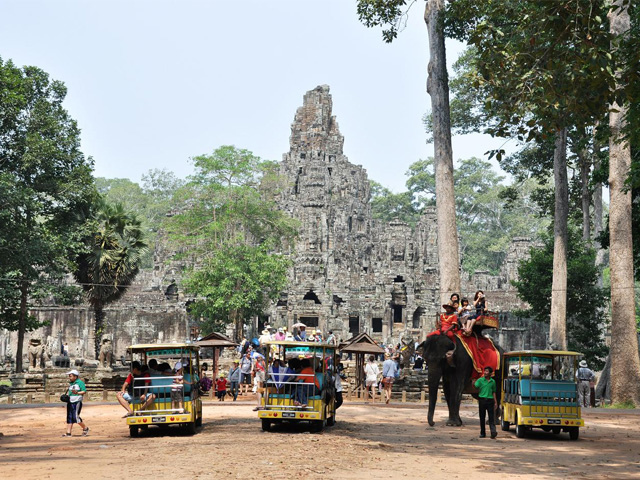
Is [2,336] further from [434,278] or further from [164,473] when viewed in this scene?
[164,473]

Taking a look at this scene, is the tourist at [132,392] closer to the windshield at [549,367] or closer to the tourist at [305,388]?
the tourist at [305,388]

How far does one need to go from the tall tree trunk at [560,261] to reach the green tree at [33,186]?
1680 centimetres

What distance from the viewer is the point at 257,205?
46969mm

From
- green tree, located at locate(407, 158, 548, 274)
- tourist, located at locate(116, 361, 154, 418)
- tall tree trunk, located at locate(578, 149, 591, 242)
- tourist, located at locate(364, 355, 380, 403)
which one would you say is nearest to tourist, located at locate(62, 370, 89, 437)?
tourist, located at locate(116, 361, 154, 418)

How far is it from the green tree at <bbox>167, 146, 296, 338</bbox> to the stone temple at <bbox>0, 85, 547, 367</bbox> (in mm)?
2903

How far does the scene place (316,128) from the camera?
67625 mm

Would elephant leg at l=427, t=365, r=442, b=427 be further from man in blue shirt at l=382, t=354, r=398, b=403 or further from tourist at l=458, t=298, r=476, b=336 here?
man in blue shirt at l=382, t=354, r=398, b=403

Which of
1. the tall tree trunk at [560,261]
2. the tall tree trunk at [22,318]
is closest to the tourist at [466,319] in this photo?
the tall tree trunk at [560,261]

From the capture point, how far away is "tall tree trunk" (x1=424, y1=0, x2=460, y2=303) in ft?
74.2

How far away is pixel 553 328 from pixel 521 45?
1628 centimetres

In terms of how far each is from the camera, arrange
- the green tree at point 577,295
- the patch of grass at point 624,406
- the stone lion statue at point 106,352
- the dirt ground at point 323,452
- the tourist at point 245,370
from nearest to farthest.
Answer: the dirt ground at point 323,452 → the patch of grass at point 624,406 → the tourist at point 245,370 → the stone lion statue at point 106,352 → the green tree at point 577,295

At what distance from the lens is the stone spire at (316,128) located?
6738 centimetres

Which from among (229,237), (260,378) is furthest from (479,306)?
(229,237)

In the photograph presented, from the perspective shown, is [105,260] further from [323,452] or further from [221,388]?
[323,452]
